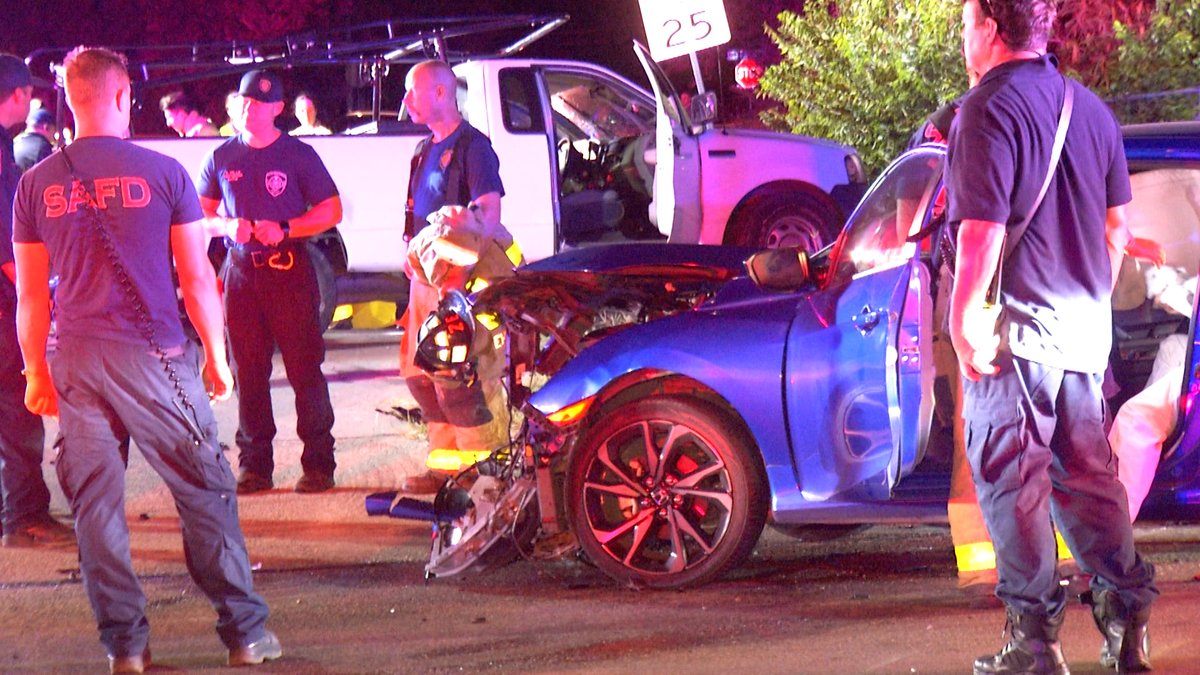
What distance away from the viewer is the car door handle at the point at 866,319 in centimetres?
541

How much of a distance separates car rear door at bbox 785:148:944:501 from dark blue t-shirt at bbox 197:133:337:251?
3072 mm

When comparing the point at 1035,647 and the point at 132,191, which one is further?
the point at 132,191

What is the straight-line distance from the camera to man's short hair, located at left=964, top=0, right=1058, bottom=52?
173 inches

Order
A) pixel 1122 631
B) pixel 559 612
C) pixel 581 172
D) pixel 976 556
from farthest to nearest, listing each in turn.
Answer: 1. pixel 581 172
2. pixel 559 612
3. pixel 976 556
4. pixel 1122 631

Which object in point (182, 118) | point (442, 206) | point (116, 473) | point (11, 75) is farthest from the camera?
point (182, 118)

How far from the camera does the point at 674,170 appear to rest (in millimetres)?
11336

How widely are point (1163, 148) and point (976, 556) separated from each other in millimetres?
1521

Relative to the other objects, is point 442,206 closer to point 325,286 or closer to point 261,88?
point 261,88

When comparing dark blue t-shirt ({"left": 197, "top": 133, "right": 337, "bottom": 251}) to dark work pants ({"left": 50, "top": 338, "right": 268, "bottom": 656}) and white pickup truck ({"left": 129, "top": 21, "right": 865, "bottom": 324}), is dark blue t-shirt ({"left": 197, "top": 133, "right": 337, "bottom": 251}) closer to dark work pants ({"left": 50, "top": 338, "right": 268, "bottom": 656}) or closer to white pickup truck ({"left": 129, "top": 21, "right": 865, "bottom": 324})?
dark work pants ({"left": 50, "top": 338, "right": 268, "bottom": 656})

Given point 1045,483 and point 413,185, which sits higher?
point 413,185

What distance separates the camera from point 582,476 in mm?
5961

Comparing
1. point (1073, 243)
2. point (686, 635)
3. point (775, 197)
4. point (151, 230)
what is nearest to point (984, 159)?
point (1073, 243)

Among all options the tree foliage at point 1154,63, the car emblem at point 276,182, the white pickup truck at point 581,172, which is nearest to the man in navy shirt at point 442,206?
the car emblem at point 276,182

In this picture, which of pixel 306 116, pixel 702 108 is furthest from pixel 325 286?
pixel 702 108
